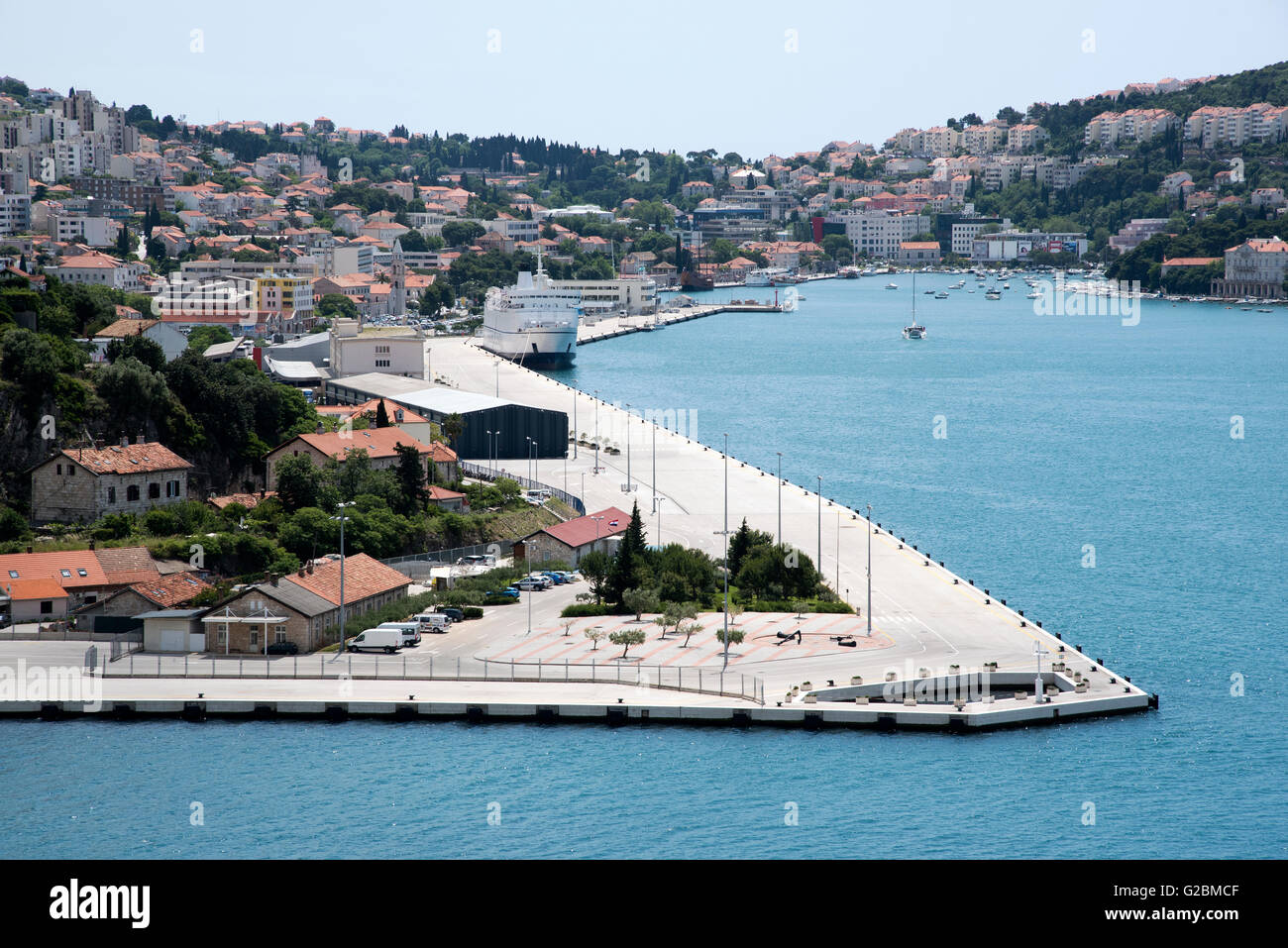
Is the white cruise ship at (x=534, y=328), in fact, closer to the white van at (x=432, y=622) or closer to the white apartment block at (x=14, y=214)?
the white apartment block at (x=14, y=214)

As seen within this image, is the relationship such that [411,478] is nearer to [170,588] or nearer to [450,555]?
[450,555]

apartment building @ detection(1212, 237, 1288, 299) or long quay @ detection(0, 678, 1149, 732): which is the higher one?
apartment building @ detection(1212, 237, 1288, 299)

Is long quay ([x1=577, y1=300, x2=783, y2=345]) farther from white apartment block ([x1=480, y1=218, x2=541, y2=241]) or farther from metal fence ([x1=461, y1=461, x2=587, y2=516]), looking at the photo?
metal fence ([x1=461, y1=461, x2=587, y2=516])

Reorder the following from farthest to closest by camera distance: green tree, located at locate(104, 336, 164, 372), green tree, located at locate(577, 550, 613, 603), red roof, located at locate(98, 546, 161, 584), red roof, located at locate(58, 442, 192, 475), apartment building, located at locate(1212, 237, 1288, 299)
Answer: apartment building, located at locate(1212, 237, 1288, 299), green tree, located at locate(104, 336, 164, 372), red roof, located at locate(58, 442, 192, 475), green tree, located at locate(577, 550, 613, 603), red roof, located at locate(98, 546, 161, 584)

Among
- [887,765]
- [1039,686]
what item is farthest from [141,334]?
[1039,686]

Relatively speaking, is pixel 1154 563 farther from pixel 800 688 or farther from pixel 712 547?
pixel 800 688

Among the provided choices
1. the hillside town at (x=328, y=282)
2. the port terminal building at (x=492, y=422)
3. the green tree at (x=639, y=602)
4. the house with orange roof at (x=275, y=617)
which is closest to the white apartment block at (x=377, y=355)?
the hillside town at (x=328, y=282)

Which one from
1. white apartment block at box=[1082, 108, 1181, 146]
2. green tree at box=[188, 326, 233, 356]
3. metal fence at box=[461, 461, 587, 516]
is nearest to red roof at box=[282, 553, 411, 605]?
metal fence at box=[461, 461, 587, 516]
